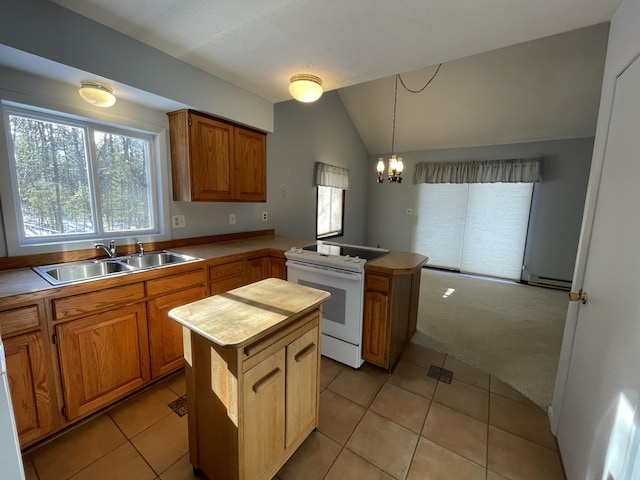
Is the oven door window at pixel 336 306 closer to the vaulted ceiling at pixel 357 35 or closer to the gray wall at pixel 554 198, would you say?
the vaulted ceiling at pixel 357 35

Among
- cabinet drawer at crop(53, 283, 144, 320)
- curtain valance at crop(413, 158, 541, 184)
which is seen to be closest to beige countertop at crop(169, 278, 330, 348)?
cabinet drawer at crop(53, 283, 144, 320)

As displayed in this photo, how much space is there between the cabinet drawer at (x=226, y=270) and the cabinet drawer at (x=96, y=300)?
0.52 m

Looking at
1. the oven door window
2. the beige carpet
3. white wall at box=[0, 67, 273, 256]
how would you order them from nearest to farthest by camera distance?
white wall at box=[0, 67, 273, 256] → the oven door window → the beige carpet

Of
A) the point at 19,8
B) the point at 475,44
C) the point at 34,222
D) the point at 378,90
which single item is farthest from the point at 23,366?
the point at 378,90

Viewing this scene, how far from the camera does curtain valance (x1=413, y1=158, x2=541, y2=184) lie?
433 cm

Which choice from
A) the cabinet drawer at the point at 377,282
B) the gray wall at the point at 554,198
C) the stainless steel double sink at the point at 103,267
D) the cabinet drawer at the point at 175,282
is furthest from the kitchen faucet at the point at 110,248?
the gray wall at the point at 554,198

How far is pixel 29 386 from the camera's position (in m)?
1.35

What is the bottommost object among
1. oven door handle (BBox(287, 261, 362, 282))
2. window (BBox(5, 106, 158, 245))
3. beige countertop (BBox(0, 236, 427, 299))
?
oven door handle (BBox(287, 261, 362, 282))

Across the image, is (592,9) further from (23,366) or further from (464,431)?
(23,366)

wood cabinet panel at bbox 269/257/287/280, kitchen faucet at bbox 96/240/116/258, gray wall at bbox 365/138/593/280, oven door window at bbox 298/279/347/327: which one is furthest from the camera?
gray wall at bbox 365/138/593/280

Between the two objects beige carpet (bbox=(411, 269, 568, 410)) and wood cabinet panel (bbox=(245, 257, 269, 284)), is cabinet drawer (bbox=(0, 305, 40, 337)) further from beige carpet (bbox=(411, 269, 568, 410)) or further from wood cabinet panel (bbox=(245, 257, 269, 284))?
beige carpet (bbox=(411, 269, 568, 410))

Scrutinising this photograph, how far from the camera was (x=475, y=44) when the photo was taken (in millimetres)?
1729

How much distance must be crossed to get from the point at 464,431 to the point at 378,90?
445 centimetres

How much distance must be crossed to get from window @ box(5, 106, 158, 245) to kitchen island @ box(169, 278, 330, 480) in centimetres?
147
